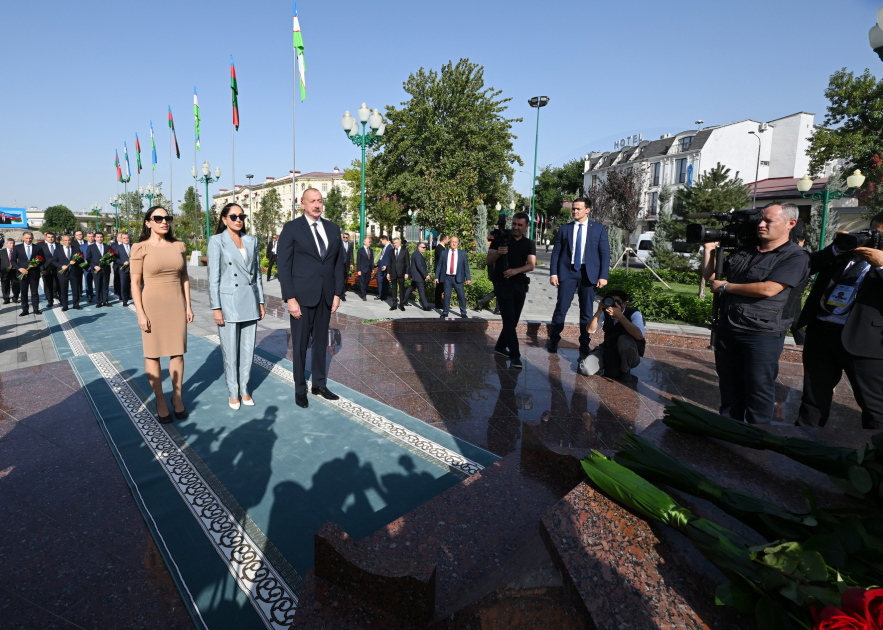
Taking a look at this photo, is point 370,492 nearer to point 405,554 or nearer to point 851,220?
point 405,554

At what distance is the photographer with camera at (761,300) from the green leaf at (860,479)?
2257 millimetres

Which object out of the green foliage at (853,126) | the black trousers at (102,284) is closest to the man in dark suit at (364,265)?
the black trousers at (102,284)

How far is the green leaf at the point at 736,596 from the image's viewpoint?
1.11 meters

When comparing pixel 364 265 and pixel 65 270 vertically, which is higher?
pixel 364 265

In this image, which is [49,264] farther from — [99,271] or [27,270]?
[99,271]

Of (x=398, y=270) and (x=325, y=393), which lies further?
(x=398, y=270)

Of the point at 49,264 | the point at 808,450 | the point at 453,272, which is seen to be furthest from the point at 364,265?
the point at 808,450

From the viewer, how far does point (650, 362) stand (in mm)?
6895

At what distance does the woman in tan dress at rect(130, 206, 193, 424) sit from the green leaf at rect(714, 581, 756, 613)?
4.23m

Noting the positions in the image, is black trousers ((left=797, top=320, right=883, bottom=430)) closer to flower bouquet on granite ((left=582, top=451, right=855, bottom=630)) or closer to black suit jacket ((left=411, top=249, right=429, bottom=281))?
flower bouquet on granite ((left=582, top=451, right=855, bottom=630))

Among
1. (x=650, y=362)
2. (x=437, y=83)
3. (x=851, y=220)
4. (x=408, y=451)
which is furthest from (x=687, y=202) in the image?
(x=408, y=451)

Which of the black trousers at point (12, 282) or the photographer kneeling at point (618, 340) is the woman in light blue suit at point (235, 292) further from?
the black trousers at point (12, 282)

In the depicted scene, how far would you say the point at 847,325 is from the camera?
3.50 m

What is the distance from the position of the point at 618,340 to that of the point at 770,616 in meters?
4.83
